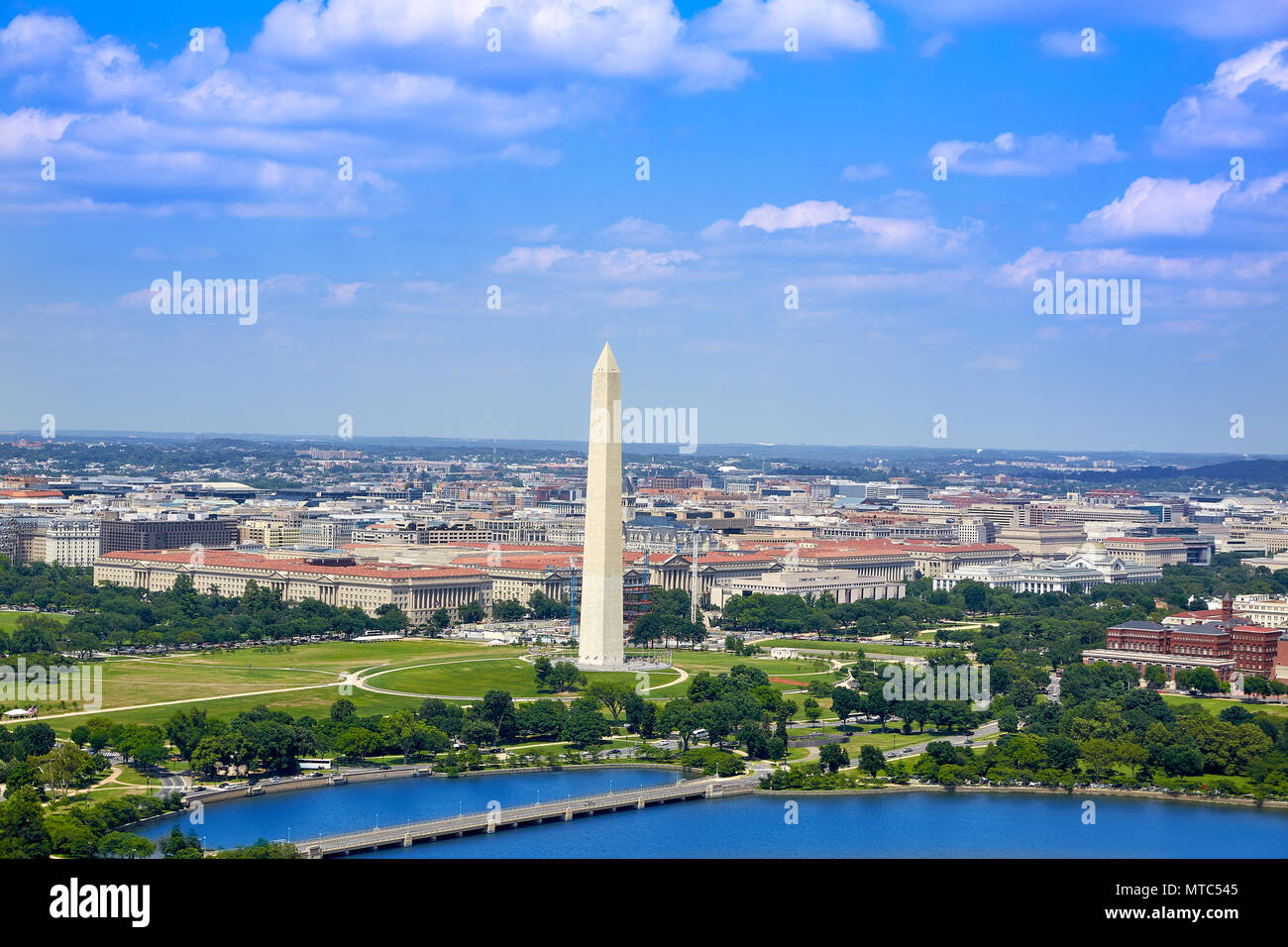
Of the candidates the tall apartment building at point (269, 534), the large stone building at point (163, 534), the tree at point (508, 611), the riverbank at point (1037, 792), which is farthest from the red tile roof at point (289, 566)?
the riverbank at point (1037, 792)

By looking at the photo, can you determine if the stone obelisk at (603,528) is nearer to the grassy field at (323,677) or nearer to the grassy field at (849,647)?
the grassy field at (323,677)

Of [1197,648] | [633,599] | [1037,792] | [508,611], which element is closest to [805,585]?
[508,611]

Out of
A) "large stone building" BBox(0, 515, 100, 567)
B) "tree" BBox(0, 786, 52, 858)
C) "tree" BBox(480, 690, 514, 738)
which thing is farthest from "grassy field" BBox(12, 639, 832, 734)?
"large stone building" BBox(0, 515, 100, 567)

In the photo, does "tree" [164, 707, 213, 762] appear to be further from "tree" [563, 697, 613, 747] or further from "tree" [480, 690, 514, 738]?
"tree" [563, 697, 613, 747]
